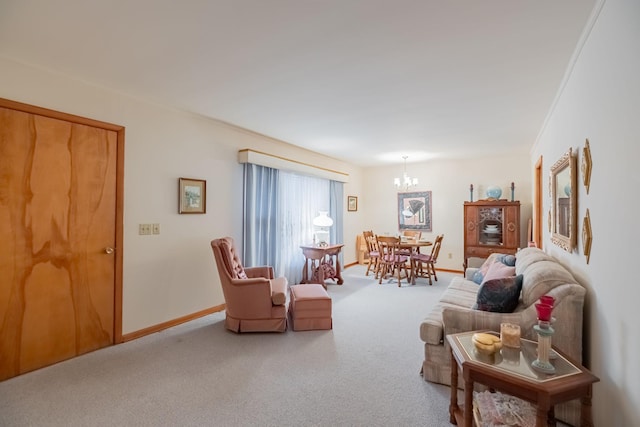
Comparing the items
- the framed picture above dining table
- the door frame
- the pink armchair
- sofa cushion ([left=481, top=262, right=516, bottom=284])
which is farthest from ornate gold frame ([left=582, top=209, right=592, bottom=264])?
the framed picture above dining table

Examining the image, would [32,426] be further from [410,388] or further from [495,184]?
[495,184]

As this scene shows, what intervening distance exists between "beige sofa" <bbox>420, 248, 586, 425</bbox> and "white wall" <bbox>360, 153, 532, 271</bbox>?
3.72 metres

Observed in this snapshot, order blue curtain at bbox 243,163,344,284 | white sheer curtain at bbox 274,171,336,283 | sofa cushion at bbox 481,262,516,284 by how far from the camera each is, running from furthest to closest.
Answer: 1. white sheer curtain at bbox 274,171,336,283
2. blue curtain at bbox 243,163,344,284
3. sofa cushion at bbox 481,262,516,284

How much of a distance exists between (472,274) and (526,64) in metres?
2.50

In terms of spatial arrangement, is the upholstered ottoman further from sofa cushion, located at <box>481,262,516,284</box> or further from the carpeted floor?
sofa cushion, located at <box>481,262,516,284</box>

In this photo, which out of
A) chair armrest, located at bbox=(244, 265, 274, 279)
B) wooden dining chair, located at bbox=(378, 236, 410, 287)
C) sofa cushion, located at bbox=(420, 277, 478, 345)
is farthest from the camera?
wooden dining chair, located at bbox=(378, 236, 410, 287)

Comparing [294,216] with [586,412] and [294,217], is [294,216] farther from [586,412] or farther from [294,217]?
[586,412]

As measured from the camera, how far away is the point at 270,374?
90.4 inches

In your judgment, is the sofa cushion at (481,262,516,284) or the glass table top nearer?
the glass table top

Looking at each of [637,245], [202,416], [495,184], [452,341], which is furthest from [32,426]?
[495,184]

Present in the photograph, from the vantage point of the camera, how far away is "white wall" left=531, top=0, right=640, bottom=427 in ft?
4.04

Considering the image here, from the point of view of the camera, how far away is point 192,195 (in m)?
3.46

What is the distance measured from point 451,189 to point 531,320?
4.70m

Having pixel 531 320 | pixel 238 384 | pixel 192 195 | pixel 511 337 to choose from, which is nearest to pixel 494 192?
pixel 531 320
